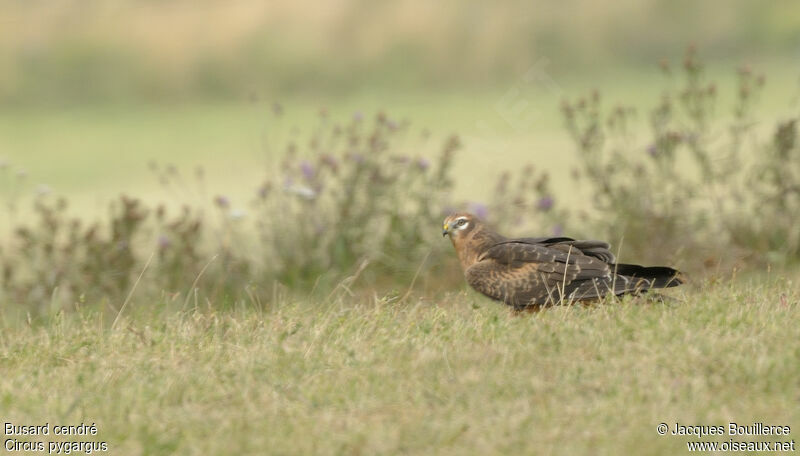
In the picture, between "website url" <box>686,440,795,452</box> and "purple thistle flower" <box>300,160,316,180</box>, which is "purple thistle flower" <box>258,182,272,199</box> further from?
"website url" <box>686,440,795,452</box>

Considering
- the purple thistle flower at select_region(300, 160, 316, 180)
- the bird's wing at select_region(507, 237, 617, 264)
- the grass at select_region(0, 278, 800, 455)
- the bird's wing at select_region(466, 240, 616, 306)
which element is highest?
the purple thistle flower at select_region(300, 160, 316, 180)

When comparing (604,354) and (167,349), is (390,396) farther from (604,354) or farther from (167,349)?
(167,349)

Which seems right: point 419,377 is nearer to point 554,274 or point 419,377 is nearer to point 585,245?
point 554,274

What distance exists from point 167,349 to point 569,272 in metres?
2.22

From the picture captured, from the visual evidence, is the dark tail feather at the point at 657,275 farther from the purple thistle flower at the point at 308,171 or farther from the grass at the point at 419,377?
the purple thistle flower at the point at 308,171

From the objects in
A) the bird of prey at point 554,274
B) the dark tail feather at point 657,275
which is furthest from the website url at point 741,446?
the dark tail feather at point 657,275

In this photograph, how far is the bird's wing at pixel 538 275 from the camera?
610 centimetres

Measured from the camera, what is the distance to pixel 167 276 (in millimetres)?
8117

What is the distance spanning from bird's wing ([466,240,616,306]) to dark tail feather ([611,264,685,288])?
135mm

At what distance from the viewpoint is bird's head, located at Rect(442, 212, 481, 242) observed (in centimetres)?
667

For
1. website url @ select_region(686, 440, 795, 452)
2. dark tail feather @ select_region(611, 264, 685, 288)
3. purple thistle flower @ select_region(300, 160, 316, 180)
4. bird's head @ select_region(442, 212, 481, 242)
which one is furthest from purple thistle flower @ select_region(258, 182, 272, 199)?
website url @ select_region(686, 440, 795, 452)

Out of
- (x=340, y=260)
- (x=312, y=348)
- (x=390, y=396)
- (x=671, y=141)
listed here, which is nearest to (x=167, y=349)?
(x=312, y=348)

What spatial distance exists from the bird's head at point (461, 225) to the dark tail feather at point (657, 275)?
94cm

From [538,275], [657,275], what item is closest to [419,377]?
[538,275]
